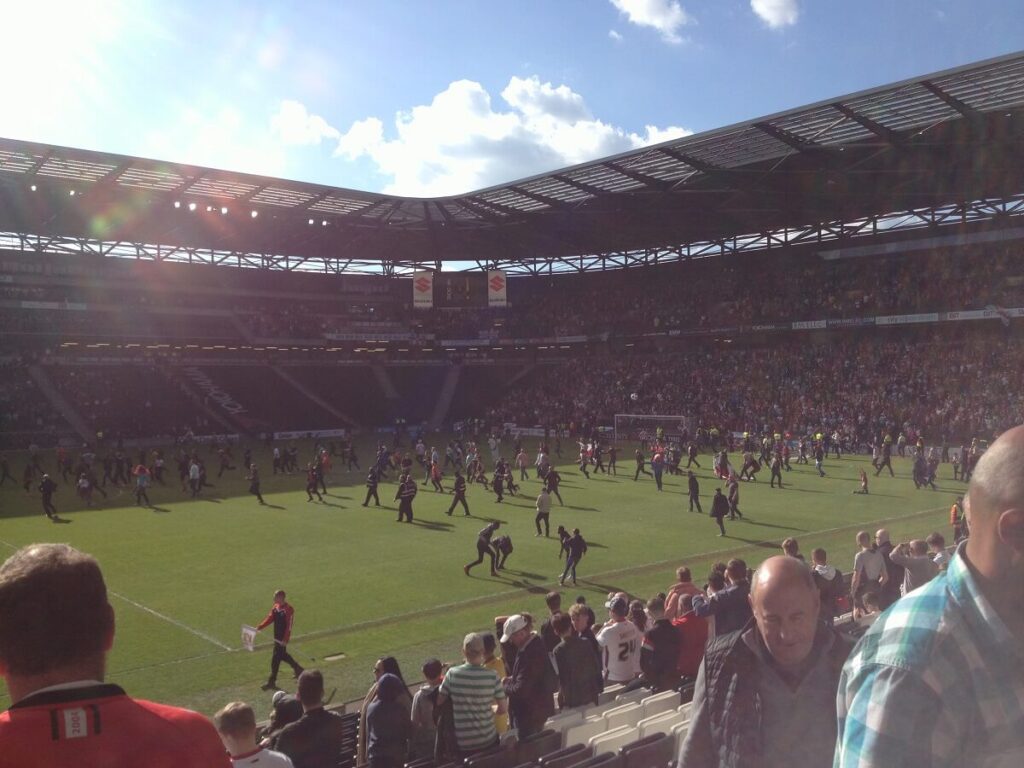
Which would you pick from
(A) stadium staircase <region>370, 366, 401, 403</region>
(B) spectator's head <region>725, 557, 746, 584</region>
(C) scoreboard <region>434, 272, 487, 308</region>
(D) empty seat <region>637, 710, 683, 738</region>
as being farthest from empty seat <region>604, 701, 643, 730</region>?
(A) stadium staircase <region>370, 366, 401, 403</region>

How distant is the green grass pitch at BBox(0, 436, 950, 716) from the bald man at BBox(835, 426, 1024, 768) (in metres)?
10.3

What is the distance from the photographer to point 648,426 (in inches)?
2008

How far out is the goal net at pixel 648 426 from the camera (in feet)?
153

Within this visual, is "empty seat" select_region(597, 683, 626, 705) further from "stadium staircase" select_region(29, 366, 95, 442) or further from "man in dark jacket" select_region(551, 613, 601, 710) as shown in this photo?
"stadium staircase" select_region(29, 366, 95, 442)

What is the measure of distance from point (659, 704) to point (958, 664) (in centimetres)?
608

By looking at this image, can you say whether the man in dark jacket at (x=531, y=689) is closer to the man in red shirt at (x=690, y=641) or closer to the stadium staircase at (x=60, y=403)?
the man in red shirt at (x=690, y=641)

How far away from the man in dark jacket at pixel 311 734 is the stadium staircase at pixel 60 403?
4635 centimetres

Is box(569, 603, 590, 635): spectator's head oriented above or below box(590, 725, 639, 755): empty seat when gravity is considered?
above

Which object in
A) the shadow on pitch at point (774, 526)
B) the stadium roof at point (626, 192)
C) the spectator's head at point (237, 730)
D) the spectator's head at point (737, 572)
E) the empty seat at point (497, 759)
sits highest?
the stadium roof at point (626, 192)

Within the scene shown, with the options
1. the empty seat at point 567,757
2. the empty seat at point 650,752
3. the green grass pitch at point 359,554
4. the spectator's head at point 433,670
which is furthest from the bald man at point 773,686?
the green grass pitch at point 359,554

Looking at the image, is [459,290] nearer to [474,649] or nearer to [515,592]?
[515,592]

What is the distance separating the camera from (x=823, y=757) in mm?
3008

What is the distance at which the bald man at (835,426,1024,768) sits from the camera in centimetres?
192

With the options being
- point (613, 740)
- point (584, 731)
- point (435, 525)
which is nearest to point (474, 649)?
point (584, 731)
